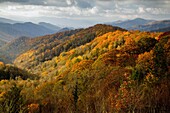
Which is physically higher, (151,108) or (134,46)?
(151,108)

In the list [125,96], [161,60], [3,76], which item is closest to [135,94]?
[125,96]

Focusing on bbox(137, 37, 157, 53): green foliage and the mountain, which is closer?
bbox(137, 37, 157, 53): green foliage

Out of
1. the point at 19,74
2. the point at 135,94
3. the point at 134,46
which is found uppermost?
the point at 135,94

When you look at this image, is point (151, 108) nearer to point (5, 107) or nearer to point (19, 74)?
point (5, 107)

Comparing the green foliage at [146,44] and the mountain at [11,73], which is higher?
the green foliage at [146,44]

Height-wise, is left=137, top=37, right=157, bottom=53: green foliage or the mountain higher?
left=137, top=37, right=157, bottom=53: green foliage

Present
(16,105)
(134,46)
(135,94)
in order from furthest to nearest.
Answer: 1. (134,46)
2. (16,105)
3. (135,94)

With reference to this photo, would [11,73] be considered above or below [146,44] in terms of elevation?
below

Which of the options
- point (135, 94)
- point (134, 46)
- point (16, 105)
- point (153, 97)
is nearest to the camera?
point (135, 94)

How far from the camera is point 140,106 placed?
17000mm

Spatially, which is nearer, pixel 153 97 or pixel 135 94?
pixel 135 94

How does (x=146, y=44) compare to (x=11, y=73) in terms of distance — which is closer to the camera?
(x=146, y=44)

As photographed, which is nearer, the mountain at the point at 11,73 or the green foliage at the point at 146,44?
the green foliage at the point at 146,44

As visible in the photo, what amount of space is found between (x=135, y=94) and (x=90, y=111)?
4240 millimetres
